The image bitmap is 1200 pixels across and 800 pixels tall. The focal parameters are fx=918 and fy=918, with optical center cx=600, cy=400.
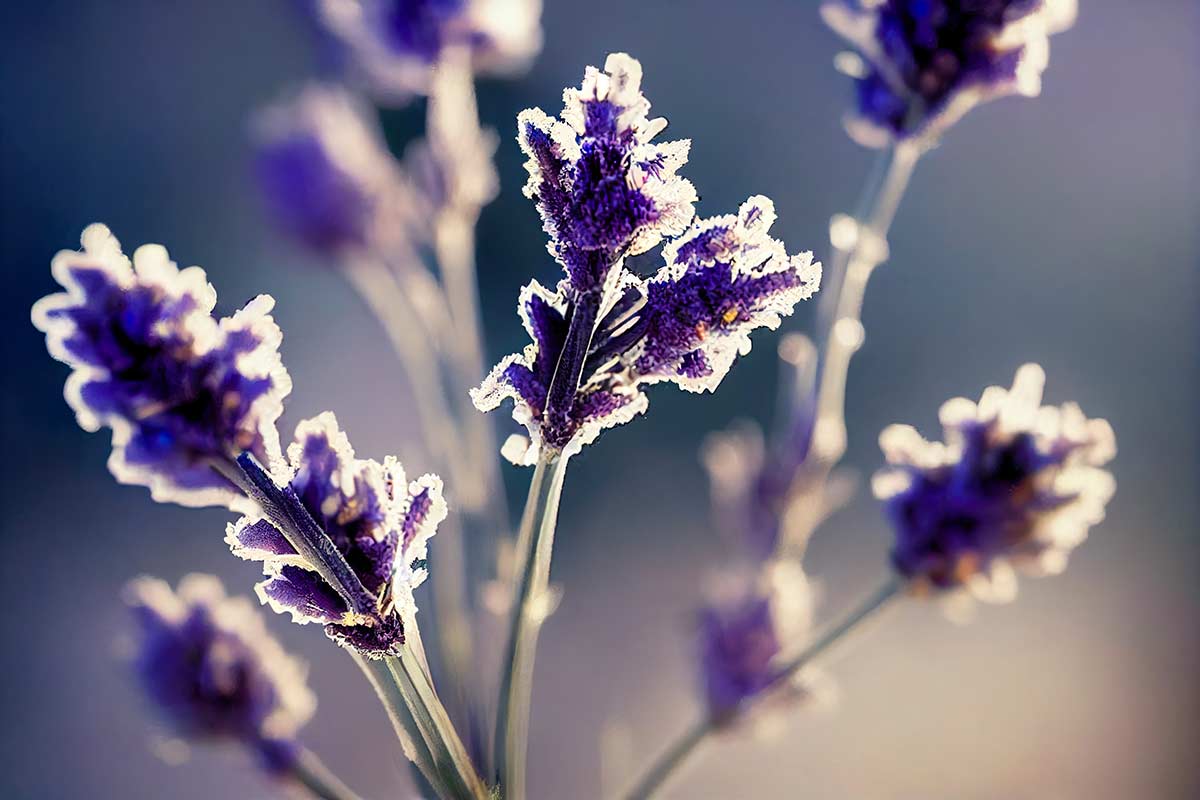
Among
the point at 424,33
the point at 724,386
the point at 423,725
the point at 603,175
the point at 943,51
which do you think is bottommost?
the point at 423,725

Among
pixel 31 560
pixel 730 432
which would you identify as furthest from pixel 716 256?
pixel 31 560

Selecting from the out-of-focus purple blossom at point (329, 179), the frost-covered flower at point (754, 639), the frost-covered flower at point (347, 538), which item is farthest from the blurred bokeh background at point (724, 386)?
the frost-covered flower at point (347, 538)

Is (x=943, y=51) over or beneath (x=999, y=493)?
over

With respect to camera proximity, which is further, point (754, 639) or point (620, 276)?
point (754, 639)

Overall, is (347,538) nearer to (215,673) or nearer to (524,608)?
(524,608)

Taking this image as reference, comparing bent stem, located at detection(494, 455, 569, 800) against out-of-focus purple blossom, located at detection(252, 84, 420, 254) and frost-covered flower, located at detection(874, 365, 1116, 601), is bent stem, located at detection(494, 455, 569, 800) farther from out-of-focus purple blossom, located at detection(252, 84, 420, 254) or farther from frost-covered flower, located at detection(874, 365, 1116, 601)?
out-of-focus purple blossom, located at detection(252, 84, 420, 254)

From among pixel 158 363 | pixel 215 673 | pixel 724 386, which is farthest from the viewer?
pixel 724 386

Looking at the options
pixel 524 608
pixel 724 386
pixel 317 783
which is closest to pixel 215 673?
pixel 317 783

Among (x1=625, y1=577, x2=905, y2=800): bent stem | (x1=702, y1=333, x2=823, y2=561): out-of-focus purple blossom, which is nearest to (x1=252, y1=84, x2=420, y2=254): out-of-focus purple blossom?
(x1=702, y1=333, x2=823, y2=561): out-of-focus purple blossom
